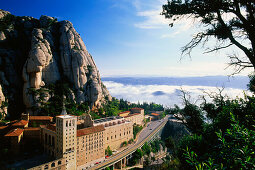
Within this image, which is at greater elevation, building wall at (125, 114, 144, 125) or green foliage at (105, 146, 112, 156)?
building wall at (125, 114, 144, 125)

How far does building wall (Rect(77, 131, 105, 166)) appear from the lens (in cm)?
2870

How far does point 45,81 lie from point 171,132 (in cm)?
5537

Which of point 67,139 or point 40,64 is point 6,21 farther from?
point 67,139

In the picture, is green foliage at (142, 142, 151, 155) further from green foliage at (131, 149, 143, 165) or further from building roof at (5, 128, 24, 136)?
building roof at (5, 128, 24, 136)

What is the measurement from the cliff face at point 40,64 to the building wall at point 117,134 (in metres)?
18.9

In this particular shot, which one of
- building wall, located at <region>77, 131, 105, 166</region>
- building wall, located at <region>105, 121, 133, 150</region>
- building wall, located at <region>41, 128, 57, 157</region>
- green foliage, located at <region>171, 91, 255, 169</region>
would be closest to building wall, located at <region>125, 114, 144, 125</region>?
building wall, located at <region>105, 121, 133, 150</region>

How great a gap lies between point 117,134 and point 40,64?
33.3 meters

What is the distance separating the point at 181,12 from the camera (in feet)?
24.8

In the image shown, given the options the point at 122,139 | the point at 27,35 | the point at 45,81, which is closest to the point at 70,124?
the point at 122,139

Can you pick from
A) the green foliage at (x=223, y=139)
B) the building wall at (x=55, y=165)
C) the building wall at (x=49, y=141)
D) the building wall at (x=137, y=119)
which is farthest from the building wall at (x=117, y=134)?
the green foliage at (x=223, y=139)

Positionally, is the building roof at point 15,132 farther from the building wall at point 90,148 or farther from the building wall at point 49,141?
the building wall at point 90,148

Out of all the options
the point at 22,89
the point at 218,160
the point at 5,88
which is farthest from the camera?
the point at 22,89

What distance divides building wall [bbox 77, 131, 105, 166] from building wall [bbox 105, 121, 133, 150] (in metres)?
4.11

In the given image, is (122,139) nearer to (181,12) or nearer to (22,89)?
(22,89)
